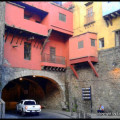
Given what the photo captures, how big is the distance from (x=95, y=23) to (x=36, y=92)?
11.8 m

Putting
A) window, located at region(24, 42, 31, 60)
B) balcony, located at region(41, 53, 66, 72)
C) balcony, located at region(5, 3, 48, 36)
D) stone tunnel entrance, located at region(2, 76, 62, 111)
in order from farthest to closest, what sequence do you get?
stone tunnel entrance, located at region(2, 76, 62, 111) → balcony, located at region(41, 53, 66, 72) → window, located at region(24, 42, 31, 60) → balcony, located at region(5, 3, 48, 36)

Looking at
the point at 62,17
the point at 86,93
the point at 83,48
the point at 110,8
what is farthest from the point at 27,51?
the point at 110,8

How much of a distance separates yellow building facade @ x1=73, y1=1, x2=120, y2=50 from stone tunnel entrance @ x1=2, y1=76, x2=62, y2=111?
275 inches

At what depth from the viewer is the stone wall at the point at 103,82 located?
733 inches

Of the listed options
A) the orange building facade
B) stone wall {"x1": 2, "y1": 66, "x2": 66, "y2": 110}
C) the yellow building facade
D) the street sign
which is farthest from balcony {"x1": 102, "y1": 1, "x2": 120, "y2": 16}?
stone wall {"x1": 2, "y1": 66, "x2": 66, "y2": 110}

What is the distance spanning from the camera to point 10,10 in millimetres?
19078

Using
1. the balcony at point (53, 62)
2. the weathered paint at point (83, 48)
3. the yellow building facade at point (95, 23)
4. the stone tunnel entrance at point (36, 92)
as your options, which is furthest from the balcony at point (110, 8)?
the stone tunnel entrance at point (36, 92)

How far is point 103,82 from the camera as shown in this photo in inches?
774

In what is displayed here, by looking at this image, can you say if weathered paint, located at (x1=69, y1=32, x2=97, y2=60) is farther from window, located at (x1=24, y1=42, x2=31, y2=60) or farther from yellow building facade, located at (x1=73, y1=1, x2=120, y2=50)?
window, located at (x1=24, y1=42, x2=31, y2=60)

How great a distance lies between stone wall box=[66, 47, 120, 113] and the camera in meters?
18.6

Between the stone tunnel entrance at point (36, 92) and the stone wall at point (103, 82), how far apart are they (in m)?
2.65

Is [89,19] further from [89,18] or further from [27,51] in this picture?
[27,51]

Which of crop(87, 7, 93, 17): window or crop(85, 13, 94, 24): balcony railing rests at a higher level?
crop(87, 7, 93, 17): window

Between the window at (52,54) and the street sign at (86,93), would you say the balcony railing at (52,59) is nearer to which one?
the window at (52,54)
